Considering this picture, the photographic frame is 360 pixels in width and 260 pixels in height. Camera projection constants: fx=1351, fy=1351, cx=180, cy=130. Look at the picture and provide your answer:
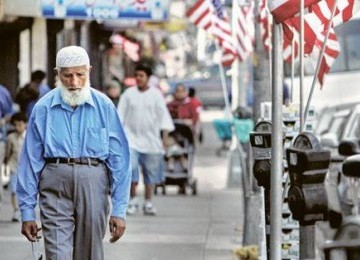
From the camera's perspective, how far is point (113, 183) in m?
8.77

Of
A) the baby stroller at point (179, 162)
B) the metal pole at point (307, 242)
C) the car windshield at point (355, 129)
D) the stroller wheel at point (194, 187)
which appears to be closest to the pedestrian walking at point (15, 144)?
the car windshield at point (355, 129)

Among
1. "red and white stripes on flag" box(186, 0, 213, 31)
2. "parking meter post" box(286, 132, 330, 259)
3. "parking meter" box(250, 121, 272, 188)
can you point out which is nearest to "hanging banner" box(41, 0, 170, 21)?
"red and white stripes on flag" box(186, 0, 213, 31)

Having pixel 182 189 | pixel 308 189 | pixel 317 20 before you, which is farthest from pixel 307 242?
pixel 182 189

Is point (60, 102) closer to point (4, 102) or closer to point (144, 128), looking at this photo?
point (4, 102)

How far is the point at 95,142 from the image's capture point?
865 cm

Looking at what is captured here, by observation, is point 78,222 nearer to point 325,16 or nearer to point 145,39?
point 325,16

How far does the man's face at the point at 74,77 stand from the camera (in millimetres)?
8609

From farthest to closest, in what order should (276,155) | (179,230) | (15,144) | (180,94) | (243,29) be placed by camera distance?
(180,94)
(243,29)
(15,144)
(179,230)
(276,155)

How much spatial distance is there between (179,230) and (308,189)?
8.72 metres

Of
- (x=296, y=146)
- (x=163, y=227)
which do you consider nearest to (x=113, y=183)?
(x=296, y=146)

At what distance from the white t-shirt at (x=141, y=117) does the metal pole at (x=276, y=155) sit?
31.1ft

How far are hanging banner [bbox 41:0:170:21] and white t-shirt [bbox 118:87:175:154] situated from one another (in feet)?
6.10

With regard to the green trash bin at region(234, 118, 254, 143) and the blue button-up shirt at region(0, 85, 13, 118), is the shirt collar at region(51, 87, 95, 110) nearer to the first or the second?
the blue button-up shirt at region(0, 85, 13, 118)

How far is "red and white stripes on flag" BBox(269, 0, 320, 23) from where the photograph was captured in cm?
824
